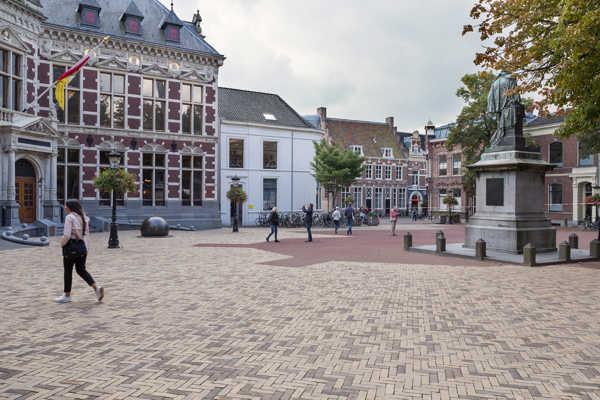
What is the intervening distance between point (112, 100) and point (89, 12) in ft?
18.5

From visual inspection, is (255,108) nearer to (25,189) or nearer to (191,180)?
(191,180)

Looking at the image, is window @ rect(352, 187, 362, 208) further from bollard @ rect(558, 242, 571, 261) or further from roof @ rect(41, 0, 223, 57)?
bollard @ rect(558, 242, 571, 261)

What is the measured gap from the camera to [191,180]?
99.6 feet

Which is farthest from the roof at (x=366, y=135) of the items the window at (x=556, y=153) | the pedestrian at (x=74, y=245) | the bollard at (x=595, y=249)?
the pedestrian at (x=74, y=245)

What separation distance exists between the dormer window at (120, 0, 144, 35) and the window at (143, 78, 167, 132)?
326 cm

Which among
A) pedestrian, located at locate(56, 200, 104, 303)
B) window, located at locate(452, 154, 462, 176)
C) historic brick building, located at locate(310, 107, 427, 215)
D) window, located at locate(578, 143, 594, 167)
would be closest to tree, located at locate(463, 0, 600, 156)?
pedestrian, located at locate(56, 200, 104, 303)

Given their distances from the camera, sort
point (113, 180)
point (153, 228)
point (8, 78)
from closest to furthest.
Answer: point (113, 180), point (8, 78), point (153, 228)

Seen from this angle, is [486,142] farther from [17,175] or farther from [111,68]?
[17,175]

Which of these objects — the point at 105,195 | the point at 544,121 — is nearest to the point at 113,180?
the point at 105,195

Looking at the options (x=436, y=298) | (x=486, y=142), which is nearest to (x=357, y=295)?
(x=436, y=298)

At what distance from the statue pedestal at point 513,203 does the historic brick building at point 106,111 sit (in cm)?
2024

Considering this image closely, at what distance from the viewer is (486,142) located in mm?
38125

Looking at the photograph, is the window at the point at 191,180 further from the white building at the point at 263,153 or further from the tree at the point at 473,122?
the tree at the point at 473,122

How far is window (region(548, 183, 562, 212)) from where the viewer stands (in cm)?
3859
